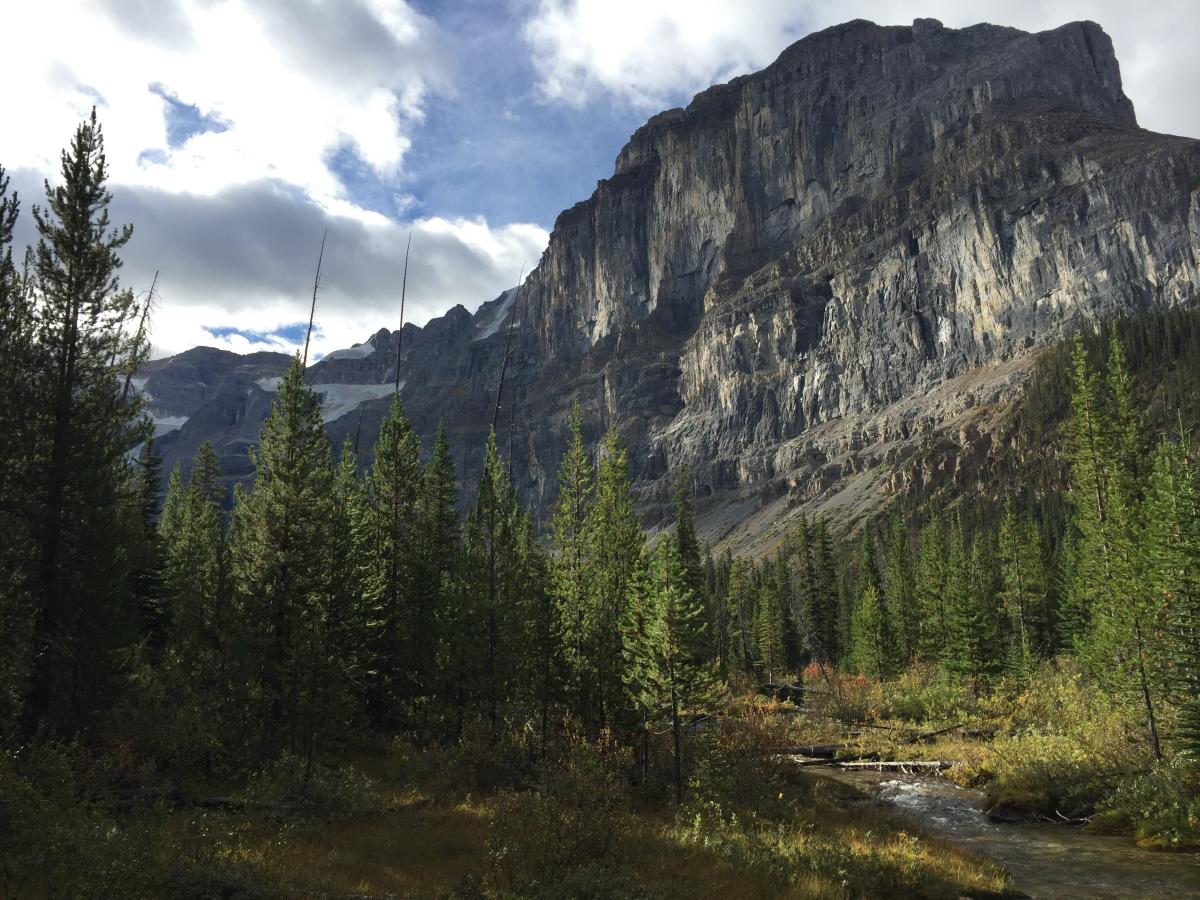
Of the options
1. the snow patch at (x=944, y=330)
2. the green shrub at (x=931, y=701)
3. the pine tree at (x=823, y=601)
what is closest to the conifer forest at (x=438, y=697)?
the green shrub at (x=931, y=701)

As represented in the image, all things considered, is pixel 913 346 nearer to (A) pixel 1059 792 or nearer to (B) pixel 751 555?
(B) pixel 751 555

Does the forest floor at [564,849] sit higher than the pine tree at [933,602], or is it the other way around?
the pine tree at [933,602]

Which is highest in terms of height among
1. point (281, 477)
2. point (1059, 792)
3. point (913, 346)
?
point (913, 346)

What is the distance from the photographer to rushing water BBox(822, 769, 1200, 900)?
15.3m

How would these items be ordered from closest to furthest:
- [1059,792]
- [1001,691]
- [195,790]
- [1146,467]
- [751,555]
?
1. [195,790]
2. [1059,792]
3. [1146,467]
4. [1001,691]
5. [751,555]

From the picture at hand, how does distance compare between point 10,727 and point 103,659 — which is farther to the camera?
point 103,659

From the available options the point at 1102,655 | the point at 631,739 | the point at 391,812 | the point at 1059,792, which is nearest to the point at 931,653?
the point at 1102,655

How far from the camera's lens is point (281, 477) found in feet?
82.7

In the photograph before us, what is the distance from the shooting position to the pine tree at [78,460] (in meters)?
17.7

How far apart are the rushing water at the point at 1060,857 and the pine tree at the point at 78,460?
23080 millimetres

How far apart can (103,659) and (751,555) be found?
16185 centimetres

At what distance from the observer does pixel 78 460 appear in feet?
59.8

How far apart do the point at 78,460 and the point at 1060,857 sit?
88.8ft

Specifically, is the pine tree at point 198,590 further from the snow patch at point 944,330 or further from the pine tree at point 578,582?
the snow patch at point 944,330
